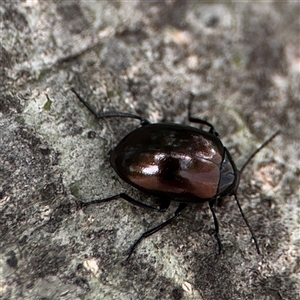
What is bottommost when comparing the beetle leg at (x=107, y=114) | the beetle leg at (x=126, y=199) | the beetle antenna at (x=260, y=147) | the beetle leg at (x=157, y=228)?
the beetle antenna at (x=260, y=147)

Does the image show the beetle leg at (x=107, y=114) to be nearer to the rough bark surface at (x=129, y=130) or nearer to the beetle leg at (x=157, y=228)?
the rough bark surface at (x=129, y=130)

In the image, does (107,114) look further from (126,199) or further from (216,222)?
(216,222)

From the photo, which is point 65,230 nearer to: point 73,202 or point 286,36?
point 73,202

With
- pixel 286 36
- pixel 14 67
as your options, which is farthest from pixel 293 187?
pixel 14 67

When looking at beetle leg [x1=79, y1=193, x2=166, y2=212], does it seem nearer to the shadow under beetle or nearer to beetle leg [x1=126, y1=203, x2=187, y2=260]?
the shadow under beetle

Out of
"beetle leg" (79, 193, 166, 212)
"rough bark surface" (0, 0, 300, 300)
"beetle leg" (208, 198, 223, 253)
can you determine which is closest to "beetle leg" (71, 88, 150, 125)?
"rough bark surface" (0, 0, 300, 300)

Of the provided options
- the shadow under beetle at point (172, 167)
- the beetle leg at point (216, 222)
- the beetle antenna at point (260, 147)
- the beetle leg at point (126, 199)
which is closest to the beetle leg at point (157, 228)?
the shadow under beetle at point (172, 167)
